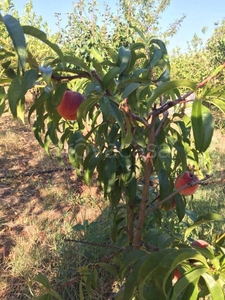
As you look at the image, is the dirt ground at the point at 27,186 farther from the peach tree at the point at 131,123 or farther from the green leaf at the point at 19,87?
the green leaf at the point at 19,87

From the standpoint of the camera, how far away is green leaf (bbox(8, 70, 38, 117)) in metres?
0.51

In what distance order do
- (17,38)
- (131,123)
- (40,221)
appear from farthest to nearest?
(40,221), (131,123), (17,38)

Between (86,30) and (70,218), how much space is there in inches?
156

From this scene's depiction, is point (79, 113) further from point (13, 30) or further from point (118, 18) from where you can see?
point (118, 18)

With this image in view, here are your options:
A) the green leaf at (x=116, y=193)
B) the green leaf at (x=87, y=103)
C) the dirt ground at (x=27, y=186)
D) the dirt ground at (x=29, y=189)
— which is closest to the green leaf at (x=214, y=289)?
the green leaf at (x=87, y=103)

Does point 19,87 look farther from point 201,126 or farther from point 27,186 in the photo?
point 27,186

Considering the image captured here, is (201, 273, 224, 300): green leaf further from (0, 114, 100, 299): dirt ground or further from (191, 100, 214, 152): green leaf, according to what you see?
(0, 114, 100, 299): dirt ground

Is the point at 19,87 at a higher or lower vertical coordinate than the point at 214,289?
higher

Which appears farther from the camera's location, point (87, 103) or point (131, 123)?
point (131, 123)

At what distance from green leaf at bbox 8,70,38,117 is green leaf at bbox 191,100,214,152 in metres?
0.28

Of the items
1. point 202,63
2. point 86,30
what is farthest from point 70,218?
point 202,63

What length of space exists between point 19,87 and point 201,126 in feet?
1.03

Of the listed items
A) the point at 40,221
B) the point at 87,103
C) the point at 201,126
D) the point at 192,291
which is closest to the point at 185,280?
the point at 192,291

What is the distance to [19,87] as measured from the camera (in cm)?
52
